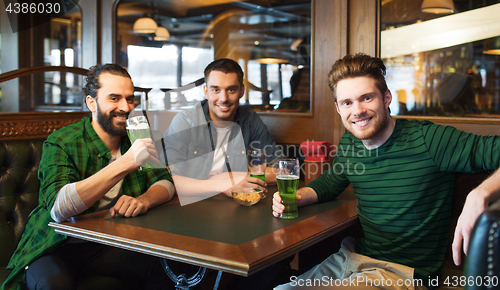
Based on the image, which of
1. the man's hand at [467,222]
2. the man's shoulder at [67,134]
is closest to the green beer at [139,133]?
the man's shoulder at [67,134]

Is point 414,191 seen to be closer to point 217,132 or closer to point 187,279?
point 187,279

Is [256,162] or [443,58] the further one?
[443,58]

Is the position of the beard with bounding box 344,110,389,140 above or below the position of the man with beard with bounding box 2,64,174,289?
above

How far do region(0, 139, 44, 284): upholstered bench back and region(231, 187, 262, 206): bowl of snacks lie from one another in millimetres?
1064

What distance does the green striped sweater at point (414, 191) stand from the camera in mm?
1408

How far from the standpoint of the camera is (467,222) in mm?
956

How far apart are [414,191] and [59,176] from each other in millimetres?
1329

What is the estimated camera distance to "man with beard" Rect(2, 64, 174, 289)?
1.47 meters

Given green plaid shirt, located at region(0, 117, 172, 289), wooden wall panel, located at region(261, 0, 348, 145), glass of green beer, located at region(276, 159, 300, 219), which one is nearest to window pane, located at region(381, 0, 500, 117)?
wooden wall panel, located at region(261, 0, 348, 145)

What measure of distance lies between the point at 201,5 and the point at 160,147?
1.54 meters

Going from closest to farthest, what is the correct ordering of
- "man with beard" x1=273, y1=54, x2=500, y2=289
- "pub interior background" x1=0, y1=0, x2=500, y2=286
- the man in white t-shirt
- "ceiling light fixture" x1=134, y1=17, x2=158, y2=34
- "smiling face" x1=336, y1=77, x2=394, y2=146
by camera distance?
"man with beard" x1=273, y1=54, x2=500, y2=289
"smiling face" x1=336, y1=77, x2=394, y2=146
"pub interior background" x1=0, y1=0, x2=500, y2=286
the man in white t-shirt
"ceiling light fixture" x1=134, y1=17, x2=158, y2=34

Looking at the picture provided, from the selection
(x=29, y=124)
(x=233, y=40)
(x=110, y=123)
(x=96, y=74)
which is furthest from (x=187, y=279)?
(x=233, y=40)

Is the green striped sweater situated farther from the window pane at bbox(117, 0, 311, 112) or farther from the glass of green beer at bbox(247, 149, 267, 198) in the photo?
the window pane at bbox(117, 0, 311, 112)

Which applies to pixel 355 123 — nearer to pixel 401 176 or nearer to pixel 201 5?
pixel 401 176
